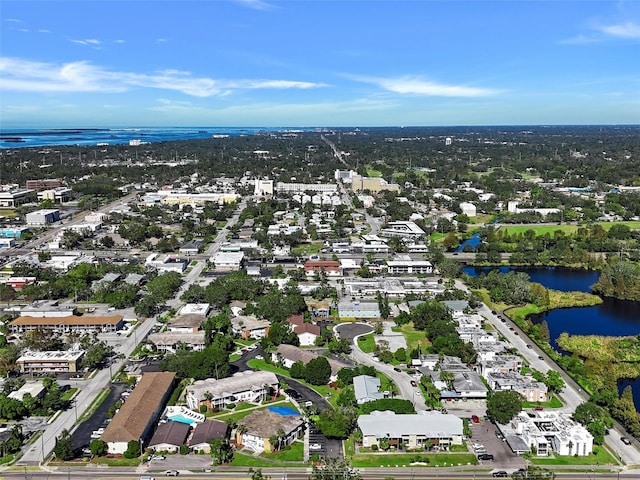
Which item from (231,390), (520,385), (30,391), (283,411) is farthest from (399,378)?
(30,391)

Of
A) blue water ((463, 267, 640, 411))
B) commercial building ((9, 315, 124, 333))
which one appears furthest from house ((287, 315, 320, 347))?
blue water ((463, 267, 640, 411))

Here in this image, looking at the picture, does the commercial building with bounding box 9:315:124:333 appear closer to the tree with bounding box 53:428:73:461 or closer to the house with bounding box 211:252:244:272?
the tree with bounding box 53:428:73:461

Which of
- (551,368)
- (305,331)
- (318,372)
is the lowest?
(551,368)

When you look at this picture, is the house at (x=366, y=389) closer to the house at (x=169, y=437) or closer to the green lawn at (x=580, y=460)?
the green lawn at (x=580, y=460)

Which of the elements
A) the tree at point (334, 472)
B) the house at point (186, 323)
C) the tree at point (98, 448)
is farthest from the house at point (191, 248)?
the tree at point (334, 472)

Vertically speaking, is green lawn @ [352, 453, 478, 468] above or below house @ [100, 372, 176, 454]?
below

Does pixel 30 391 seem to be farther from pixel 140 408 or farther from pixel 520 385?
pixel 520 385
